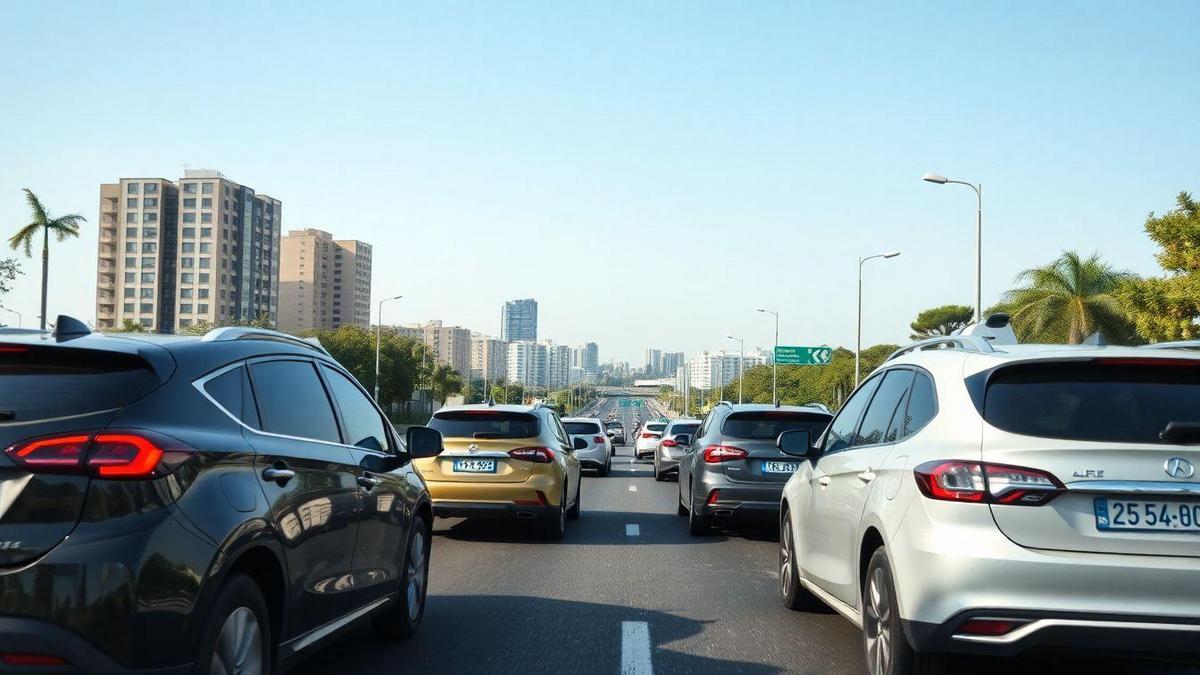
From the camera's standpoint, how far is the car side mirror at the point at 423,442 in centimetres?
677

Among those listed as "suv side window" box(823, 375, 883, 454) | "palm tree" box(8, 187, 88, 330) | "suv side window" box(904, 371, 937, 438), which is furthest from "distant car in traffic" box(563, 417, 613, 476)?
"palm tree" box(8, 187, 88, 330)

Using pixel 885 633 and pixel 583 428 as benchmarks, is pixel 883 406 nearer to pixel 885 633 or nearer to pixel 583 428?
pixel 885 633

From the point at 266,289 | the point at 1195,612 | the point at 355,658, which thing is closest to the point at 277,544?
the point at 355,658

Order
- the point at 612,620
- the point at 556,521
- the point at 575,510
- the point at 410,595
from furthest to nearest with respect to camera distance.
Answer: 1. the point at 575,510
2. the point at 556,521
3. the point at 612,620
4. the point at 410,595

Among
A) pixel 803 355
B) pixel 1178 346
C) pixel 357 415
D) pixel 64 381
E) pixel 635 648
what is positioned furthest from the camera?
pixel 803 355

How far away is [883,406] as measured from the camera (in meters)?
6.33

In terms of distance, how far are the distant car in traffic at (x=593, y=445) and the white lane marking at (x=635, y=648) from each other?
17.9 metres

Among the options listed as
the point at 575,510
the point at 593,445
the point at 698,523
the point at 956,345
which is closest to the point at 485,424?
the point at 698,523

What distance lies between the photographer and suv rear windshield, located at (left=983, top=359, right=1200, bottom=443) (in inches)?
186

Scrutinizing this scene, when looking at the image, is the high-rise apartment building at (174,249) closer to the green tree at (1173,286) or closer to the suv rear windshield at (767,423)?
the green tree at (1173,286)

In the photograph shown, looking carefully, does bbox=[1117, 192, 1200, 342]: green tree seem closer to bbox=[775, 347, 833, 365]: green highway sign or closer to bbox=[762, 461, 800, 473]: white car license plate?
bbox=[762, 461, 800, 473]: white car license plate

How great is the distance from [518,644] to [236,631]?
2750 mm

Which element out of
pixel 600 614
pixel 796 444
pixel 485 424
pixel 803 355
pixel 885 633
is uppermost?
pixel 803 355

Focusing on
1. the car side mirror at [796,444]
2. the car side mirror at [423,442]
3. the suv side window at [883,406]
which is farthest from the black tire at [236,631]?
the car side mirror at [796,444]
